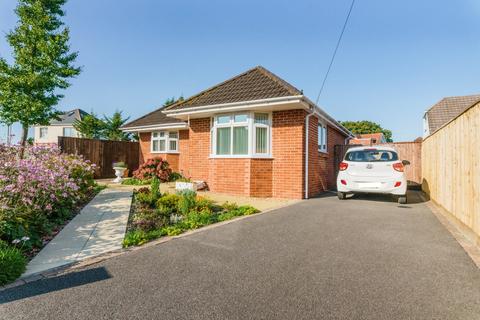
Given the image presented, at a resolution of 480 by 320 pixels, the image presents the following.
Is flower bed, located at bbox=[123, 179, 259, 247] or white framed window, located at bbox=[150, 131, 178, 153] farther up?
white framed window, located at bbox=[150, 131, 178, 153]

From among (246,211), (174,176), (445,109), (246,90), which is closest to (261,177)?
(246,211)

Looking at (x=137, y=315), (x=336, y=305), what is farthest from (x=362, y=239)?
(x=137, y=315)

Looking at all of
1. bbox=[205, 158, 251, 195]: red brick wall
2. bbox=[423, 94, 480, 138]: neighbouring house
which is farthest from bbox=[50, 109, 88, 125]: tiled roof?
bbox=[423, 94, 480, 138]: neighbouring house

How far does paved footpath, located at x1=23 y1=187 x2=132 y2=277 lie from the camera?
350 cm

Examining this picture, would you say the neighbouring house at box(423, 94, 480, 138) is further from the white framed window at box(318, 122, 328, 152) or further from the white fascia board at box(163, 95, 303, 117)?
the white fascia board at box(163, 95, 303, 117)

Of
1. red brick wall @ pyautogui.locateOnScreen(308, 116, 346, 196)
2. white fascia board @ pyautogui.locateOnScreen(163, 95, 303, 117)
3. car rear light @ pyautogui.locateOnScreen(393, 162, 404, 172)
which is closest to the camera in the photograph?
car rear light @ pyautogui.locateOnScreen(393, 162, 404, 172)

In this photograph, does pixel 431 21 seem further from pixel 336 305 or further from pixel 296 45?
pixel 336 305

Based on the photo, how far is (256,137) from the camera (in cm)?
966

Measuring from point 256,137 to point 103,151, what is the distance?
1115 centimetres

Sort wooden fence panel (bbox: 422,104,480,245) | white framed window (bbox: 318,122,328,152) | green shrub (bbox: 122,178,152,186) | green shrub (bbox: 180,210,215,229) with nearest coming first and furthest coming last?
wooden fence panel (bbox: 422,104,480,245), green shrub (bbox: 180,210,215,229), white framed window (bbox: 318,122,328,152), green shrub (bbox: 122,178,152,186)

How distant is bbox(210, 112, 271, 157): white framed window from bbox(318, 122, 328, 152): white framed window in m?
2.97

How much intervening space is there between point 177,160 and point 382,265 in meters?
13.8

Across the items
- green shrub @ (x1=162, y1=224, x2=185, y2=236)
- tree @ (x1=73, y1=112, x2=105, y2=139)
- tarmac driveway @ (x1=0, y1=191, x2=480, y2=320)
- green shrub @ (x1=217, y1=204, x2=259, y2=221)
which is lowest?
tarmac driveway @ (x1=0, y1=191, x2=480, y2=320)

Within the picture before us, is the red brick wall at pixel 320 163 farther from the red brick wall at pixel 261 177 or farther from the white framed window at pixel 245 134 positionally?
the white framed window at pixel 245 134
